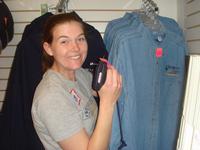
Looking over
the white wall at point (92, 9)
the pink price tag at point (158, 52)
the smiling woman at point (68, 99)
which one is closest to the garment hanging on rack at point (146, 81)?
the pink price tag at point (158, 52)

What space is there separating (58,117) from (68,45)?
0.35m

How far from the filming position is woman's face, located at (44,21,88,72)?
1221mm

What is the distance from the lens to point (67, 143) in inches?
44.7

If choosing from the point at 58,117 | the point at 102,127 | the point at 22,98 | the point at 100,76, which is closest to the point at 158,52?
the point at 100,76

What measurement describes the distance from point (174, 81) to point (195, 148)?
0.89m

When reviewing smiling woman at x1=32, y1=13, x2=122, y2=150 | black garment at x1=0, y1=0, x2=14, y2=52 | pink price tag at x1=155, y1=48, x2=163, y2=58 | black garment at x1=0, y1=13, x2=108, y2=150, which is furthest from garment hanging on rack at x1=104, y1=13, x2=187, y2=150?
black garment at x1=0, y1=0, x2=14, y2=52

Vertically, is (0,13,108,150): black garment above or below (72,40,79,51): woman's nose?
Result: below

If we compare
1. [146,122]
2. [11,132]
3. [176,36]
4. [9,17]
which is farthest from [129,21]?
[11,132]

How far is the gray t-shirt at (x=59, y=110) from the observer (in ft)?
3.68

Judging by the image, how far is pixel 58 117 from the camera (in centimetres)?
112

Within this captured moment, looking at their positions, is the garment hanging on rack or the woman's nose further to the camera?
the garment hanging on rack

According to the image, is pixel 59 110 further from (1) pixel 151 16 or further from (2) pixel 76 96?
(1) pixel 151 16

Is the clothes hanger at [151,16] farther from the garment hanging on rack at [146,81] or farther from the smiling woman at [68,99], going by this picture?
the smiling woman at [68,99]

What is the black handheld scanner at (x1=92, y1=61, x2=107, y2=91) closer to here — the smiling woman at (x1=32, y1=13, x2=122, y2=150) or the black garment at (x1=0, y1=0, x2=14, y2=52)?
the smiling woman at (x1=32, y1=13, x2=122, y2=150)
